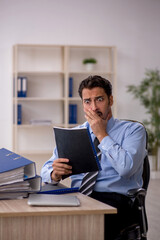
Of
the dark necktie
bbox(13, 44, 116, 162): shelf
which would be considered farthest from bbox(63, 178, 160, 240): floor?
the dark necktie

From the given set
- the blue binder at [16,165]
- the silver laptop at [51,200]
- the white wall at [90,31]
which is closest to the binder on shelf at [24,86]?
the white wall at [90,31]

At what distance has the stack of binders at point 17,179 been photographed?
158 centimetres

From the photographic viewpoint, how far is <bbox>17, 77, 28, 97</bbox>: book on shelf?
5.52 meters

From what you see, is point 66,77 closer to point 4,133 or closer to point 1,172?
point 4,133

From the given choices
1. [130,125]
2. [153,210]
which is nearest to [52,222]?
[130,125]

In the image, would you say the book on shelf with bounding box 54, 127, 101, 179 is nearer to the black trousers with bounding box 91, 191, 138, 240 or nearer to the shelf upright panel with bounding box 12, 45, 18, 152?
the black trousers with bounding box 91, 191, 138, 240

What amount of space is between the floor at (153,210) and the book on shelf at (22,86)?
89.1 inches

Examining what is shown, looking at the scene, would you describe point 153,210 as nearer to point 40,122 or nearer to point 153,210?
point 153,210

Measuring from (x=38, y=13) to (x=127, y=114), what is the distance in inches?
84.0

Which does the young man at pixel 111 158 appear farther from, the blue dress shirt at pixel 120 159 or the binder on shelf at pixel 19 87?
the binder on shelf at pixel 19 87

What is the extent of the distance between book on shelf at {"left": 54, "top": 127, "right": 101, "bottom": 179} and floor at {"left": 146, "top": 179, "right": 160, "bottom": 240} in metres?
1.78

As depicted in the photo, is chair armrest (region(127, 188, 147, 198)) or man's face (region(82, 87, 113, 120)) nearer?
chair armrest (region(127, 188, 147, 198))

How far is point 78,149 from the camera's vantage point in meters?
1.74

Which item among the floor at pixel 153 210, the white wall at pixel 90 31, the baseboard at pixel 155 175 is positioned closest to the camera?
the floor at pixel 153 210
